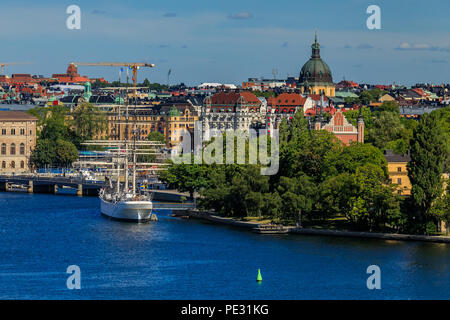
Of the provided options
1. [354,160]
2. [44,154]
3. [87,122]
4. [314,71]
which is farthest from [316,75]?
[354,160]

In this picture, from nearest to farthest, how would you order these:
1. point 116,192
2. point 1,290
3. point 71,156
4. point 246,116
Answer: point 1,290 < point 116,192 < point 71,156 < point 246,116

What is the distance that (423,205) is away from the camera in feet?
→ 185

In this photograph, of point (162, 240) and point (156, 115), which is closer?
point (162, 240)

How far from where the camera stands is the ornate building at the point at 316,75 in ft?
504

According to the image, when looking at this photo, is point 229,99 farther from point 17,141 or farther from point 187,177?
point 187,177

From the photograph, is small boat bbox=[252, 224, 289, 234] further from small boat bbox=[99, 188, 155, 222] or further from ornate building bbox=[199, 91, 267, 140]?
ornate building bbox=[199, 91, 267, 140]

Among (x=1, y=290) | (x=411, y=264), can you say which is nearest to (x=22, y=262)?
(x=1, y=290)

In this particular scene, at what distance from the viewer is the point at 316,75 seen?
15412 cm

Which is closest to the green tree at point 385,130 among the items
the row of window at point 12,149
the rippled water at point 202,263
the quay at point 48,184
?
the quay at point 48,184

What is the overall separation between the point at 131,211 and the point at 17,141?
43.8m

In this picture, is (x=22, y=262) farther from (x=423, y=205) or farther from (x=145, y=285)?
(x=423, y=205)

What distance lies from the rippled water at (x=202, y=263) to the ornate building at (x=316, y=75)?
8993 cm
